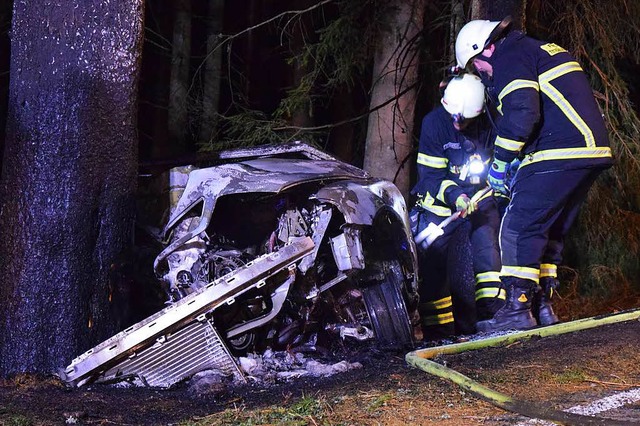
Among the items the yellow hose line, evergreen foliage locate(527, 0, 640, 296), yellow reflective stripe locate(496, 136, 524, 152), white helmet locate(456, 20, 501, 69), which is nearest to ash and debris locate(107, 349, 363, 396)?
the yellow hose line

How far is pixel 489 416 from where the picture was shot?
12.1ft

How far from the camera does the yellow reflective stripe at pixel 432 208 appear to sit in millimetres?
6828

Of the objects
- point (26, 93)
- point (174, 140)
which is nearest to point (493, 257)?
point (26, 93)

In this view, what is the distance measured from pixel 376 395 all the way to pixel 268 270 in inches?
42.0

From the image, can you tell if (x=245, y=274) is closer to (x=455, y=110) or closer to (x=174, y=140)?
(x=455, y=110)

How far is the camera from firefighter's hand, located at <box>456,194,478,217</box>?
6.54 m

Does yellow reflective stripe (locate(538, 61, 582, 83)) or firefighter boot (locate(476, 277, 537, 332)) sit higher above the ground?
yellow reflective stripe (locate(538, 61, 582, 83))

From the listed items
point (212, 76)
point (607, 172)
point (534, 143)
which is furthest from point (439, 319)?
point (212, 76)

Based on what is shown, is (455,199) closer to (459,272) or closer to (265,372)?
(459,272)

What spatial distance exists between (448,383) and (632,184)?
6298mm

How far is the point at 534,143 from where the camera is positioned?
6.03 metres

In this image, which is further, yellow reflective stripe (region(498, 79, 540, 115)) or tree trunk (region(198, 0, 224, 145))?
tree trunk (region(198, 0, 224, 145))

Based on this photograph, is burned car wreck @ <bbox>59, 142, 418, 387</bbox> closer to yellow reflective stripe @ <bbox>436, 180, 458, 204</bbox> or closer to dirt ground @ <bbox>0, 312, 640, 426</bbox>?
dirt ground @ <bbox>0, 312, 640, 426</bbox>

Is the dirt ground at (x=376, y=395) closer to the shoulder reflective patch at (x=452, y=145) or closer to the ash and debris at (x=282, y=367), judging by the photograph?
the ash and debris at (x=282, y=367)
